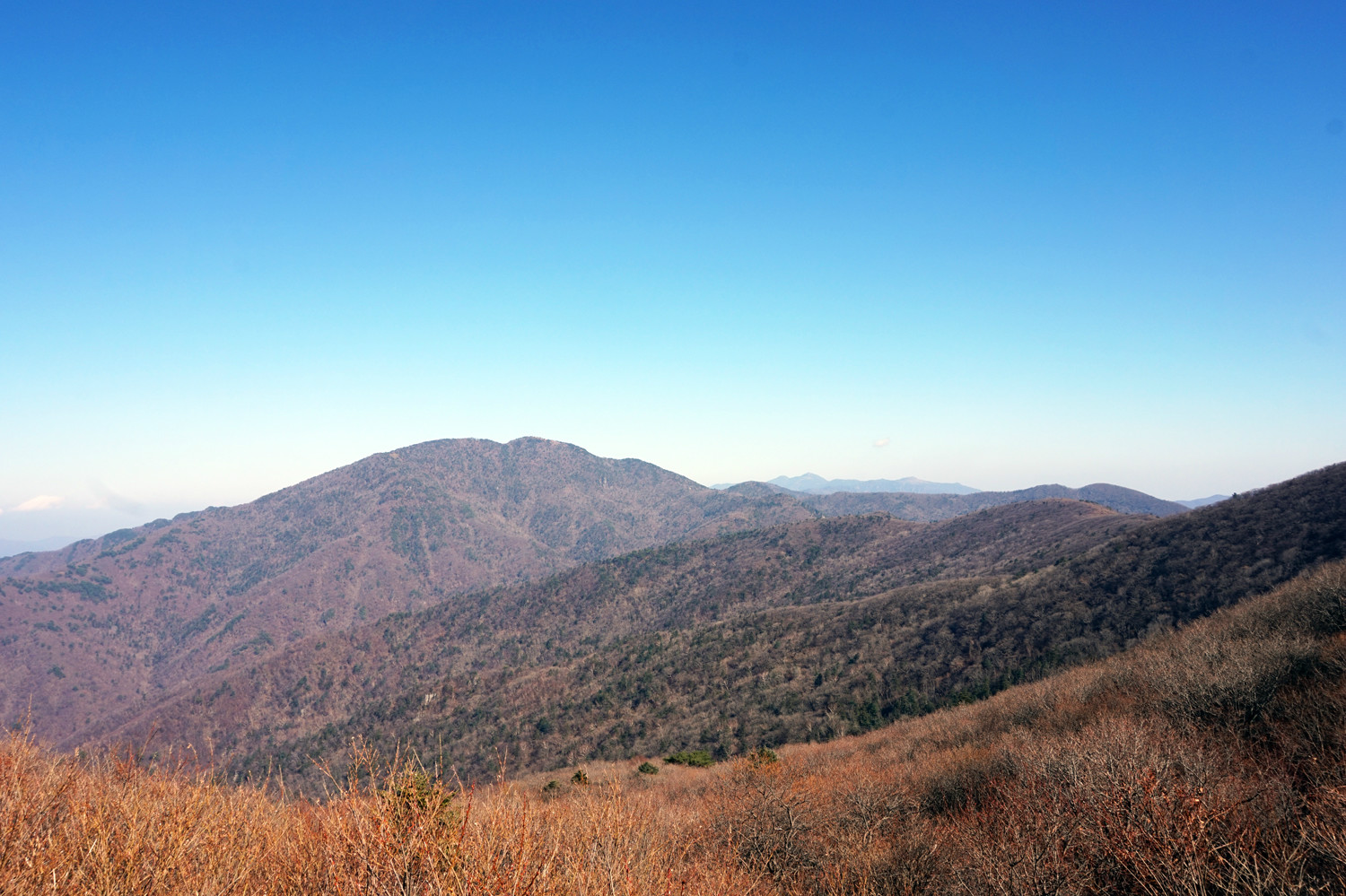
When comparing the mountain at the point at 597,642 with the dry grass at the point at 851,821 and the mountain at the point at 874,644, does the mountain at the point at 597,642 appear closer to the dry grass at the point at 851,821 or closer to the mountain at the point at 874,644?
the mountain at the point at 874,644

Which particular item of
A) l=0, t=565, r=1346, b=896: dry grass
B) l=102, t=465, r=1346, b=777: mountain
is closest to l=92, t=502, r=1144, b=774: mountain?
l=102, t=465, r=1346, b=777: mountain

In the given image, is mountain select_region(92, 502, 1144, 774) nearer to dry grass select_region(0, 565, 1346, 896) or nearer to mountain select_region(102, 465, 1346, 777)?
mountain select_region(102, 465, 1346, 777)

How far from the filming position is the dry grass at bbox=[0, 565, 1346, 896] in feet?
26.2

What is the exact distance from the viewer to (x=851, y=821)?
18812 mm

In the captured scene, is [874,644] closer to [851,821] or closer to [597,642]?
[851,821]

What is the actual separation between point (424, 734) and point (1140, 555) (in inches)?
4827

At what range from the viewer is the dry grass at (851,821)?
799 centimetres

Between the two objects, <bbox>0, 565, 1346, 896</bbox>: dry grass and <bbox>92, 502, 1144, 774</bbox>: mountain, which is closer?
<bbox>0, 565, 1346, 896</bbox>: dry grass

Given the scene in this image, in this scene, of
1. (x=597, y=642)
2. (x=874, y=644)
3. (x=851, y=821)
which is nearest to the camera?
(x=851, y=821)

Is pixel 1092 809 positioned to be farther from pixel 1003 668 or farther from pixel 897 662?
pixel 897 662

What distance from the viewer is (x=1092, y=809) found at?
1134 centimetres

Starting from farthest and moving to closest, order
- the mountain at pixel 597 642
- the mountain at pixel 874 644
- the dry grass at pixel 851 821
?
the mountain at pixel 597 642, the mountain at pixel 874 644, the dry grass at pixel 851 821

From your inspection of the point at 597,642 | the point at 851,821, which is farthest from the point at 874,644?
the point at 597,642

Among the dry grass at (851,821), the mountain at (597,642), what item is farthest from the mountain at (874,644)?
the dry grass at (851,821)
